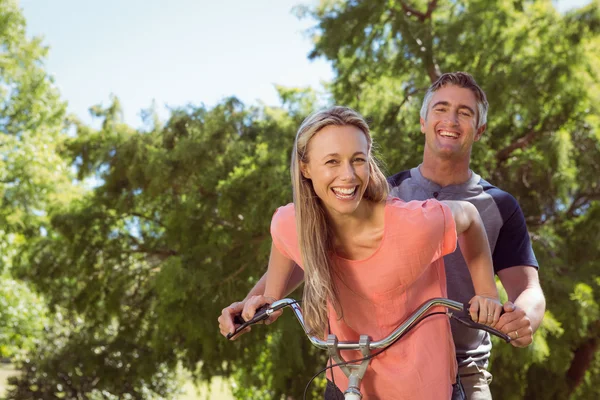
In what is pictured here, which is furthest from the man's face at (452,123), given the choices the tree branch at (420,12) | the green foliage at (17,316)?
the green foliage at (17,316)

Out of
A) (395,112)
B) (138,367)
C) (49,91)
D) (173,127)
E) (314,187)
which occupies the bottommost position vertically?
(314,187)

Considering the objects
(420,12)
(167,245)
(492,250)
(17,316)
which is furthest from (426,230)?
(17,316)

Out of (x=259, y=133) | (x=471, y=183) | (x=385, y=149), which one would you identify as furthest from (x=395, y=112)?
(x=471, y=183)

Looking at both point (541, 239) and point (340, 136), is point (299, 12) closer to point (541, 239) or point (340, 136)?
point (541, 239)

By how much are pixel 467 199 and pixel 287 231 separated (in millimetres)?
721

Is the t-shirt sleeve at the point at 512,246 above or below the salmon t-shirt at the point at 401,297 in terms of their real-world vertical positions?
above

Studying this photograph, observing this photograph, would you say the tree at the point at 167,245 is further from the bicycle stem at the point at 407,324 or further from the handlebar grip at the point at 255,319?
the bicycle stem at the point at 407,324

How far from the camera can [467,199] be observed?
8.60 ft

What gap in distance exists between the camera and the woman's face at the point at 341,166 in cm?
204

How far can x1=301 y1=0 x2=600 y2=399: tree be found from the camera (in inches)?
366

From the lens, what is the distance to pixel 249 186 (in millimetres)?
9414

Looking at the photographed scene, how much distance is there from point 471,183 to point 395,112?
757 centimetres

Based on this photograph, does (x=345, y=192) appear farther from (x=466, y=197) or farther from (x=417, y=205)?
(x=466, y=197)

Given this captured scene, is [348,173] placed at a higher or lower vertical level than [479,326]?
higher
